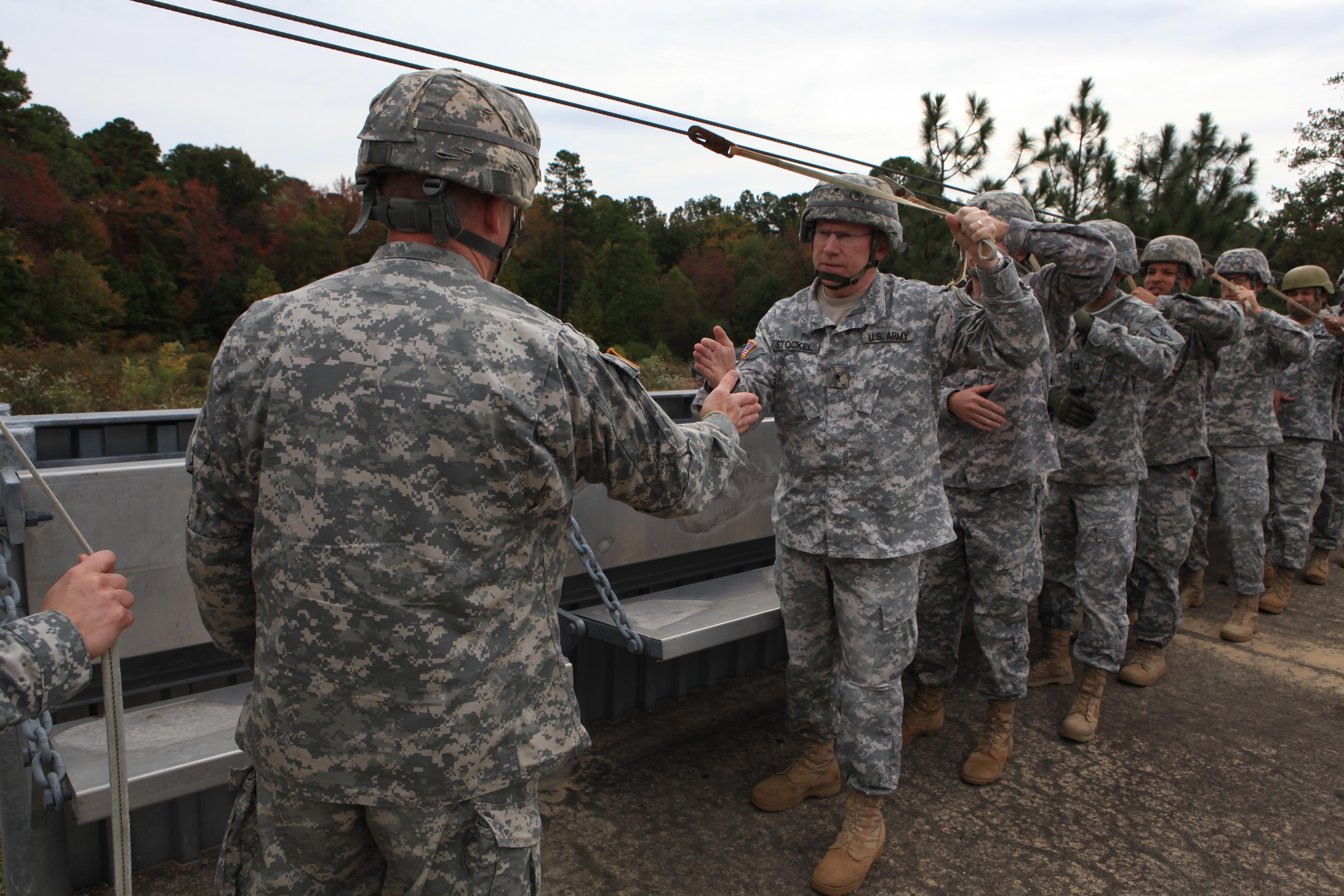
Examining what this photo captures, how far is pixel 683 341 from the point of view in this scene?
47.6 metres

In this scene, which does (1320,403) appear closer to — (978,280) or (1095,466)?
(1095,466)

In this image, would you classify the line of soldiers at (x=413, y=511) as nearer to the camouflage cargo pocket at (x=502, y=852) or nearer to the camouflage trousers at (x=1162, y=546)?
the camouflage cargo pocket at (x=502, y=852)

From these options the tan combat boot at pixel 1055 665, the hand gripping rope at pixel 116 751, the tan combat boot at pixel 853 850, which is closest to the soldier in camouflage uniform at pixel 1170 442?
the tan combat boot at pixel 1055 665

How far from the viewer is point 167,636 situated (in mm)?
2688

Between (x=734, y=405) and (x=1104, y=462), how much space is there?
8.71 feet

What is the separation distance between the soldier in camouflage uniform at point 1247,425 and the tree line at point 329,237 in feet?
37.5

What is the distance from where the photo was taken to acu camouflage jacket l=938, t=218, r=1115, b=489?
3.47 metres

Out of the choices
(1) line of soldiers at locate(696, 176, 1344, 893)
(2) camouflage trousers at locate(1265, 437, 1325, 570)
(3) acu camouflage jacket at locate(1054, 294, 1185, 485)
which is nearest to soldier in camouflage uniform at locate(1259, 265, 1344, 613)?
(2) camouflage trousers at locate(1265, 437, 1325, 570)

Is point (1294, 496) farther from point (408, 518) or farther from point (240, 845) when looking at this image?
point (240, 845)

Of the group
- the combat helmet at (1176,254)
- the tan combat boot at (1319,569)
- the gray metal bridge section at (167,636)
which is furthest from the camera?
the tan combat boot at (1319,569)

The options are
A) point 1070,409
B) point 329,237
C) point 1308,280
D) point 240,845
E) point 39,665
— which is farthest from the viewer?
point 329,237

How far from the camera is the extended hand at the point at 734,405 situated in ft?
7.43

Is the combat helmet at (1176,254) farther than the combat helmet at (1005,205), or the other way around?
the combat helmet at (1176,254)

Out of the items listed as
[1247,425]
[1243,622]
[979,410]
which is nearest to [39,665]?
[979,410]
